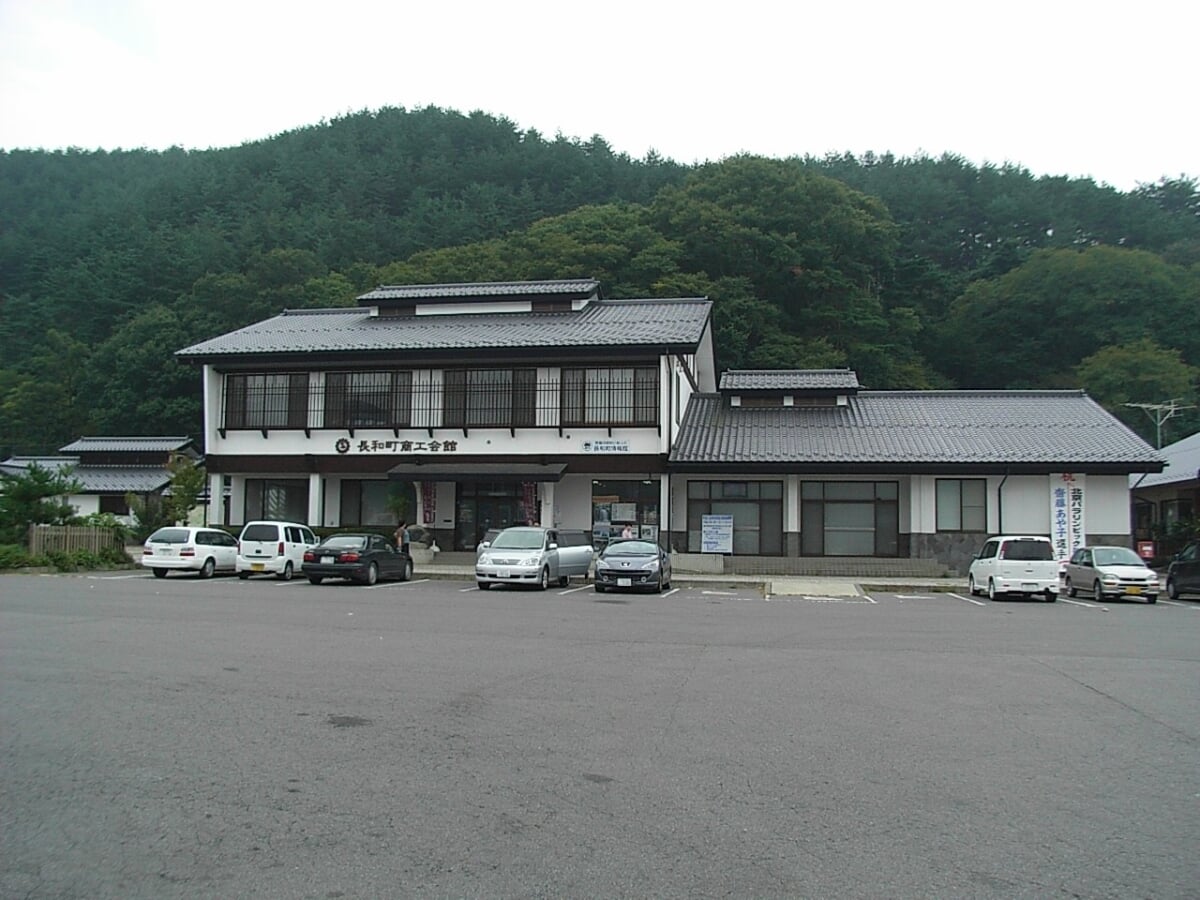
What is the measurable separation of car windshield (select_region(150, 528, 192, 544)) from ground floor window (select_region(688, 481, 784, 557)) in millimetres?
16339

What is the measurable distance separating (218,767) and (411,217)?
84033 mm

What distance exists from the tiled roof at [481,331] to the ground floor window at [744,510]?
218 inches

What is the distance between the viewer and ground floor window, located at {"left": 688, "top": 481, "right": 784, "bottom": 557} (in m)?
35.5

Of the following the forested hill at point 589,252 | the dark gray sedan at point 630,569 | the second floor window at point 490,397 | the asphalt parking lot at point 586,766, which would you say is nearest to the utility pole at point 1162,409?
the forested hill at point 589,252

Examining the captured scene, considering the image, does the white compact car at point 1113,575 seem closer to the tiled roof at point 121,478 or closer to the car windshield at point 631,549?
the car windshield at point 631,549

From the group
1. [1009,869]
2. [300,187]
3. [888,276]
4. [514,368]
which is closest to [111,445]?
[514,368]

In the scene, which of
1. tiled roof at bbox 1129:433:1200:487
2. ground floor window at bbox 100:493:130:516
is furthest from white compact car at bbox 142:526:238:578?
tiled roof at bbox 1129:433:1200:487

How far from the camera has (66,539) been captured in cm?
3303

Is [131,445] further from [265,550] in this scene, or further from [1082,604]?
[1082,604]

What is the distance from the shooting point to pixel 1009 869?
5398 millimetres

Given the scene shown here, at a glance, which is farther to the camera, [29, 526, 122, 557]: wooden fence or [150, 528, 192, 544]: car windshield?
[29, 526, 122, 557]: wooden fence

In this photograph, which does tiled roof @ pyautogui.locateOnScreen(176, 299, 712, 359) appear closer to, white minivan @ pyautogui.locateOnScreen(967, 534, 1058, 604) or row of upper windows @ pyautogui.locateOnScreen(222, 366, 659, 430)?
row of upper windows @ pyautogui.locateOnScreen(222, 366, 659, 430)

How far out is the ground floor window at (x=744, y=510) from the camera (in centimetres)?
3553

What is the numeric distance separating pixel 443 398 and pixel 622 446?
6.80 metres
